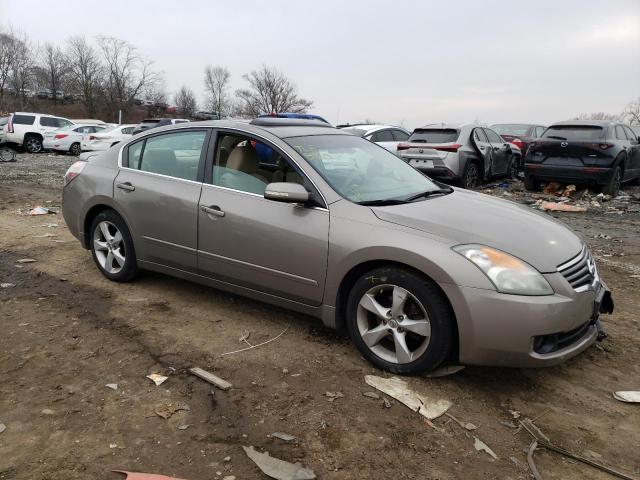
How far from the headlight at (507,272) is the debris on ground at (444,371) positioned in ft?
2.17

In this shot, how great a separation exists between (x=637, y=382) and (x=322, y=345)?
6.77 feet

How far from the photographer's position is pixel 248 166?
4008 millimetres

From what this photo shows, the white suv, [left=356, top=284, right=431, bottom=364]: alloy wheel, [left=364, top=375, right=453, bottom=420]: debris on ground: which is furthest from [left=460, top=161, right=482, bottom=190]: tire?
the white suv

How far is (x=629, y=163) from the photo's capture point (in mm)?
11445

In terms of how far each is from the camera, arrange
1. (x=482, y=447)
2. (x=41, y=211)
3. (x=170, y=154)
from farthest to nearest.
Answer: (x=41, y=211), (x=170, y=154), (x=482, y=447)

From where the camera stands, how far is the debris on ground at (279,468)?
2338 millimetres

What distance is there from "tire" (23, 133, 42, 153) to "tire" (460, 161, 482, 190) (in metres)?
18.5

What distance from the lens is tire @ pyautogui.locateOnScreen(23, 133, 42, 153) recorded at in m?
21.4

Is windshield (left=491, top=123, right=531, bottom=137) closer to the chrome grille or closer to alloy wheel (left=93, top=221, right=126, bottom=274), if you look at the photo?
the chrome grille

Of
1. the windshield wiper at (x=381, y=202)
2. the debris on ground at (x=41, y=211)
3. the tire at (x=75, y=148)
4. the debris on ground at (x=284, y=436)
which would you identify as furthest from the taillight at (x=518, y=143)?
the tire at (x=75, y=148)

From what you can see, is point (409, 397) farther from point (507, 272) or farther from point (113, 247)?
point (113, 247)

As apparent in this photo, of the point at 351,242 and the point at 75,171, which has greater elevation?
the point at 75,171

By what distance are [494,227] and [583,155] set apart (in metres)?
8.58

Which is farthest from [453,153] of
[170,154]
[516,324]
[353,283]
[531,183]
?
[516,324]
